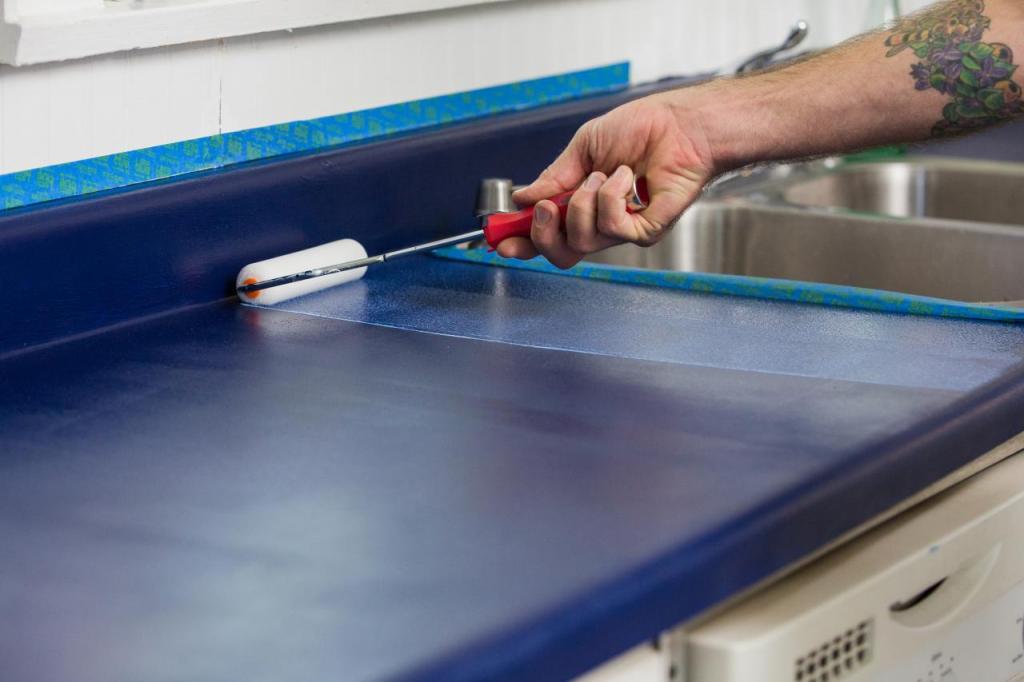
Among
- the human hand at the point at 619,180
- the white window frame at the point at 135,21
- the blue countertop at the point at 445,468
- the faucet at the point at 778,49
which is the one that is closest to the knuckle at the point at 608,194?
the human hand at the point at 619,180

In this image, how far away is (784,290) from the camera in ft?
4.66

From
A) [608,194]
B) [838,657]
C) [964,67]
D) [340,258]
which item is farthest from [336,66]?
[838,657]

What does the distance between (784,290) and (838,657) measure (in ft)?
1.57

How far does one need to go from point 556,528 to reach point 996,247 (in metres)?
1.01

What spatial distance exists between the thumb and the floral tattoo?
0.29 meters

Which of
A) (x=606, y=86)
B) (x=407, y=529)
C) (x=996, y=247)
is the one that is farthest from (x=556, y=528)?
(x=606, y=86)

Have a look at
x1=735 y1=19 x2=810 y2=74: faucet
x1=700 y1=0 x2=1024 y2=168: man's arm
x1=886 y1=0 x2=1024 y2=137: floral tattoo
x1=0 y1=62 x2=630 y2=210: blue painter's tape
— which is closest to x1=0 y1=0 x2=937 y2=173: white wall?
x1=0 y1=62 x2=630 y2=210: blue painter's tape

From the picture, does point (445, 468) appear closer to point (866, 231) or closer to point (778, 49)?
point (866, 231)

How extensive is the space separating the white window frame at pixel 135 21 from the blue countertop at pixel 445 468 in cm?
25

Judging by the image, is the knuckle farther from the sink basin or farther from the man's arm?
the sink basin

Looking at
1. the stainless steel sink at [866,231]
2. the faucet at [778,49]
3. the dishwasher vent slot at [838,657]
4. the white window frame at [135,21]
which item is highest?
the white window frame at [135,21]

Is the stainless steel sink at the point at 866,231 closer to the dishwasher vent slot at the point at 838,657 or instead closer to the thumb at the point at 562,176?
the thumb at the point at 562,176

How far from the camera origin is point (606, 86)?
2.01 meters

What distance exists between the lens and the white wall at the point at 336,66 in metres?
1.36
